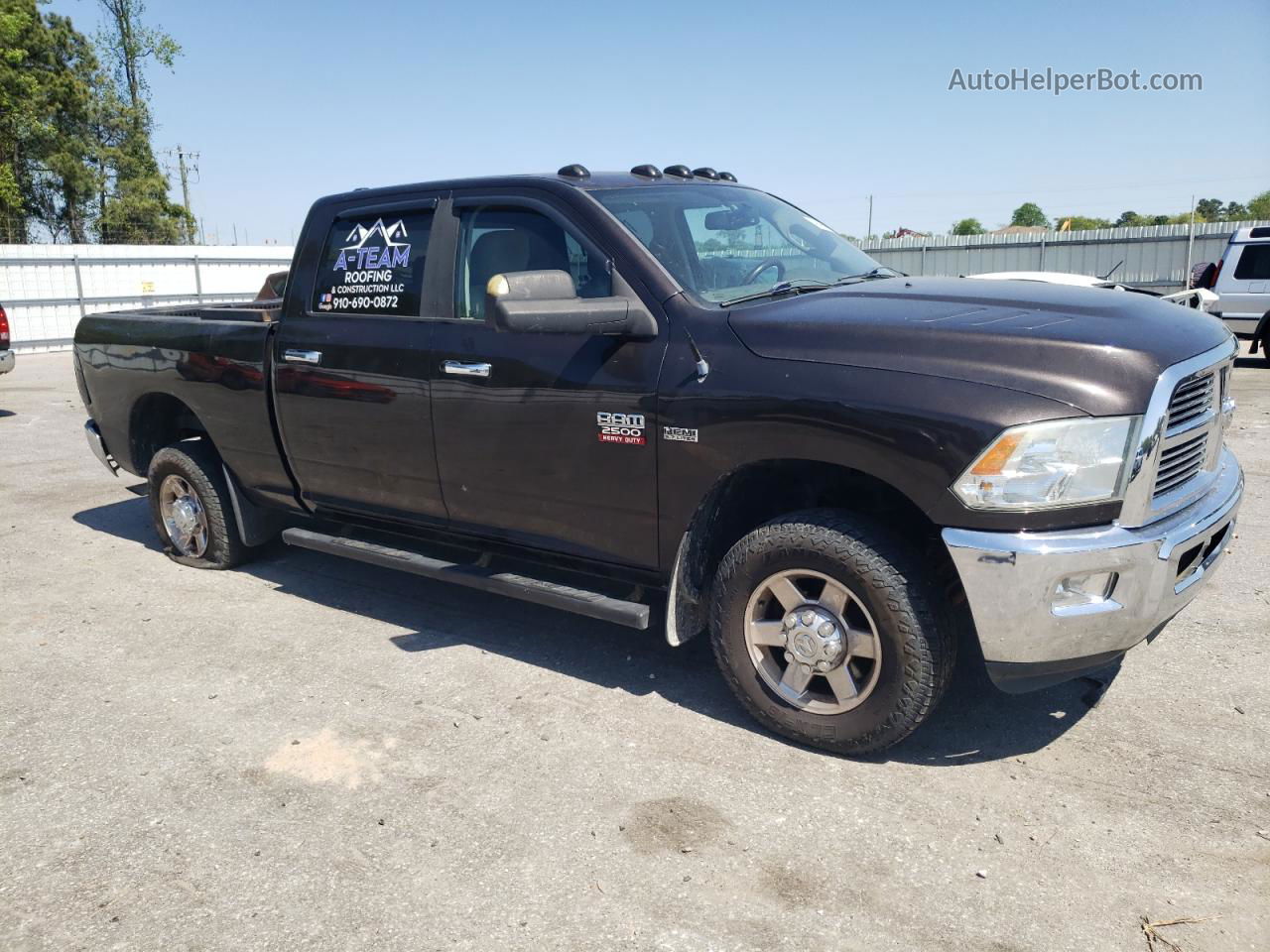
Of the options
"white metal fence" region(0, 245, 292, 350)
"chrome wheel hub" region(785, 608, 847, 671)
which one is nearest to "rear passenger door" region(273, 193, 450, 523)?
"chrome wheel hub" region(785, 608, 847, 671)

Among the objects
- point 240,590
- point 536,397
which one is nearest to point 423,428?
point 536,397

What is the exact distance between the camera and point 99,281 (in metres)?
22.5

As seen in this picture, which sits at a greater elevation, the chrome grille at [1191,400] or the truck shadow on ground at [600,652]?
the chrome grille at [1191,400]

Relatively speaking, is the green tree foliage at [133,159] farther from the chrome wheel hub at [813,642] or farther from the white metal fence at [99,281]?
the chrome wheel hub at [813,642]

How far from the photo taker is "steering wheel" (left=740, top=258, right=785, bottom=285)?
13.3 ft

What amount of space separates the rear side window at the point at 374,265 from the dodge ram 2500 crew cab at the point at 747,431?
0.05 ft

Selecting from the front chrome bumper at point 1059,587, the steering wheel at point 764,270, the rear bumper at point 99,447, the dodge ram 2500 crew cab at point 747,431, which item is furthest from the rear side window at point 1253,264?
the rear bumper at point 99,447

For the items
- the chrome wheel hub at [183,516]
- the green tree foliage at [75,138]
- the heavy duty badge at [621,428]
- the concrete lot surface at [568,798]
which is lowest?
the concrete lot surface at [568,798]

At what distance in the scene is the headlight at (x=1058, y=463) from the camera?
296 centimetres

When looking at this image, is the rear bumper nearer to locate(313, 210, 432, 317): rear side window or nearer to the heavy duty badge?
locate(313, 210, 432, 317): rear side window

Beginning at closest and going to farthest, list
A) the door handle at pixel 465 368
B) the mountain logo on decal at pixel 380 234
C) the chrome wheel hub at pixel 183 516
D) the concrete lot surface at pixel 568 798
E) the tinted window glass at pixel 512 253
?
the concrete lot surface at pixel 568 798 → the tinted window glass at pixel 512 253 → the door handle at pixel 465 368 → the mountain logo on decal at pixel 380 234 → the chrome wheel hub at pixel 183 516

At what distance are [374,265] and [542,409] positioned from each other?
1.31 meters

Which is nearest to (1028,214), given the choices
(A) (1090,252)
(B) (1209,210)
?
(B) (1209,210)

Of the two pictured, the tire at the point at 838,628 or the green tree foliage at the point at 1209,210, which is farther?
the green tree foliage at the point at 1209,210
